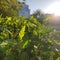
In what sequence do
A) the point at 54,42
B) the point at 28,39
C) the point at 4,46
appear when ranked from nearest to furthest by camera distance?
the point at 4,46
the point at 28,39
the point at 54,42

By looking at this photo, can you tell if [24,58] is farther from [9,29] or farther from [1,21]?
[1,21]

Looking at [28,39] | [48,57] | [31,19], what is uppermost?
[31,19]

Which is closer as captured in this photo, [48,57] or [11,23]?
[48,57]

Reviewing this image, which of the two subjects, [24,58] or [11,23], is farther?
[11,23]

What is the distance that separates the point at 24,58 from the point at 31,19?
0.84 meters

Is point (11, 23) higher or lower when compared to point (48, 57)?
higher

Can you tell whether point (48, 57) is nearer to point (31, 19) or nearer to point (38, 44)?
point (38, 44)

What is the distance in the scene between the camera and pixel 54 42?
2.29 meters

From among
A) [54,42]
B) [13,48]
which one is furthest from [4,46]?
[54,42]

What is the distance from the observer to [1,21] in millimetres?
2803

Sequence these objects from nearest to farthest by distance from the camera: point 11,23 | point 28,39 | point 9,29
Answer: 1. point 28,39
2. point 9,29
3. point 11,23

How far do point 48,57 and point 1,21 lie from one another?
3.10 feet

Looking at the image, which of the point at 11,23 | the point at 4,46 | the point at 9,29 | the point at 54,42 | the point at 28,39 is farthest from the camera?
the point at 11,23

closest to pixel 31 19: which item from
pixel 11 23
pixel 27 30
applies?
pixel 11 23
